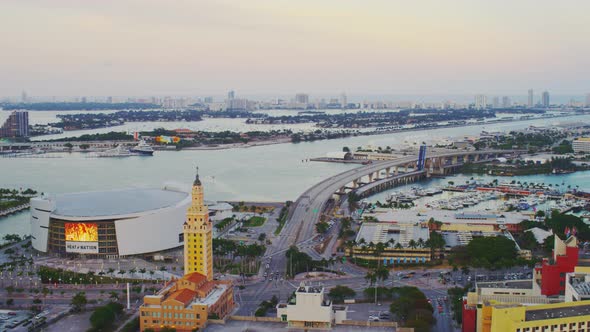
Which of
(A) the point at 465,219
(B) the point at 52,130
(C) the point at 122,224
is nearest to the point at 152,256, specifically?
(C) the point at 122,224

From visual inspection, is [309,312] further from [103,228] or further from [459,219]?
[459,219]

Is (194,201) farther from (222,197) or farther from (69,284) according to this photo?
(222,197)

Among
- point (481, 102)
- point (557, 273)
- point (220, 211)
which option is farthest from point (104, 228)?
point (481, 102)

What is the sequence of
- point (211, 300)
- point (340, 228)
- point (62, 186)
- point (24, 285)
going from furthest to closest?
point (62, 186) < point (340, 228) < point (24, 285) < point (211, 300)

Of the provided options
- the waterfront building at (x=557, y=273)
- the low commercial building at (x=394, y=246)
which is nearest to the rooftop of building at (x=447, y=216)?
the low commercial building at (x=394, y=246)

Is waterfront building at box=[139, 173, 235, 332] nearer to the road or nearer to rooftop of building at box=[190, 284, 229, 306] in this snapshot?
rooftop of building at box=[190, 284, 229, 306]

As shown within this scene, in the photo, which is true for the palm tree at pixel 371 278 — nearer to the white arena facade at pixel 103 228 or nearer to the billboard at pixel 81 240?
the white arena facade at pixel 103 228
